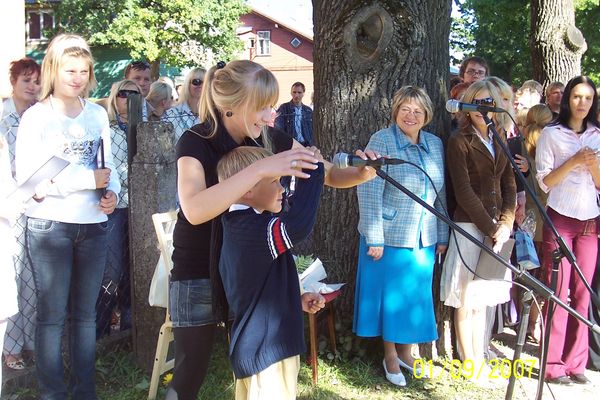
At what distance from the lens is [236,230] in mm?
2533

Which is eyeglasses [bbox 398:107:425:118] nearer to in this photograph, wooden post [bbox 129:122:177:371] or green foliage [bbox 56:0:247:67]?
wooden post [bbox 129:122:177:371]

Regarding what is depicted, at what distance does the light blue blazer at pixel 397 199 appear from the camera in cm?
425

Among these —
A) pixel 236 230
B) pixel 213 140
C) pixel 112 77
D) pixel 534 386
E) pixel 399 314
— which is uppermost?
pixel 112 77

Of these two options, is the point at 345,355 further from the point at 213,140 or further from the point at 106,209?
the point at 213,140

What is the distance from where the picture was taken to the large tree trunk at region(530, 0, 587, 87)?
344 inches

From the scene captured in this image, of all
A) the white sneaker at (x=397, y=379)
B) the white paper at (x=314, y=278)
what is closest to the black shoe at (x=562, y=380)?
the white sneaker at (x=397, y=379)

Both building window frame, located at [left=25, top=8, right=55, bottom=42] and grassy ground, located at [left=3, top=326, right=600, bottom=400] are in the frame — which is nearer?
grassy ground, located at [left=3, top=326, right=600, bottom=400]

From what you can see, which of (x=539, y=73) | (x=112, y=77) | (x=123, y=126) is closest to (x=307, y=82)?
(x=112, y=77)

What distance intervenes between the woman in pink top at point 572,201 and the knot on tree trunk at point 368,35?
1.34 meters

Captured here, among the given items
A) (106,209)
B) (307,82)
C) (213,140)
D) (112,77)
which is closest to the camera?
(213,140)

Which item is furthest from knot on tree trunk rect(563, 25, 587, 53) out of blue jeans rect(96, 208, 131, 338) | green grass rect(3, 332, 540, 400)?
blue jeans rect(96, 208, 131, 338)

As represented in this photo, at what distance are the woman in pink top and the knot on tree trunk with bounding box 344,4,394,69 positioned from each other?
1.34 meters

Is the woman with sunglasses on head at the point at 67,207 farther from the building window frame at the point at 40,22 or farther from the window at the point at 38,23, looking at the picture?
the window at the point at 38,23

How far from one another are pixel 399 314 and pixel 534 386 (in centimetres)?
114
